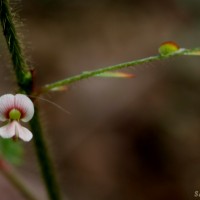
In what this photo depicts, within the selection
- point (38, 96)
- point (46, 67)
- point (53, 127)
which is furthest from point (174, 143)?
point (38, 96)

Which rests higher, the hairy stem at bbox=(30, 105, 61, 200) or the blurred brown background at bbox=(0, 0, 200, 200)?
the blurred brown background at bbox=(0, 0, 200, 200)

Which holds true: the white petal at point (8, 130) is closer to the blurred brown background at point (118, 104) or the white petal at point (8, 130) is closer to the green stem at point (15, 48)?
the green stem at point (15, 48)

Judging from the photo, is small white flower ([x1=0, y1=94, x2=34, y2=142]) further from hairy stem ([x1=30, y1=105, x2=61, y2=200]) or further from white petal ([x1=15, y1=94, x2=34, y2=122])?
hairy stem ([x1=30, y1=105, x2=61, y2=200])

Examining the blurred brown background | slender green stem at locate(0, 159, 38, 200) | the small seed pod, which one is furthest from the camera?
the blurred brown background

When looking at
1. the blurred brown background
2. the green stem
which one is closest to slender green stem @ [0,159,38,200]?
the green stem

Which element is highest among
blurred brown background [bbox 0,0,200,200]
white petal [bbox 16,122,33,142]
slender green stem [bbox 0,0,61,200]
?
blurred brown background [bbox 0,0,200,200]

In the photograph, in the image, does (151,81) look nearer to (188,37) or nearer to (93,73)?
(188,37)

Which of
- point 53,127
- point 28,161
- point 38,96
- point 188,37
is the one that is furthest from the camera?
point 188,37
